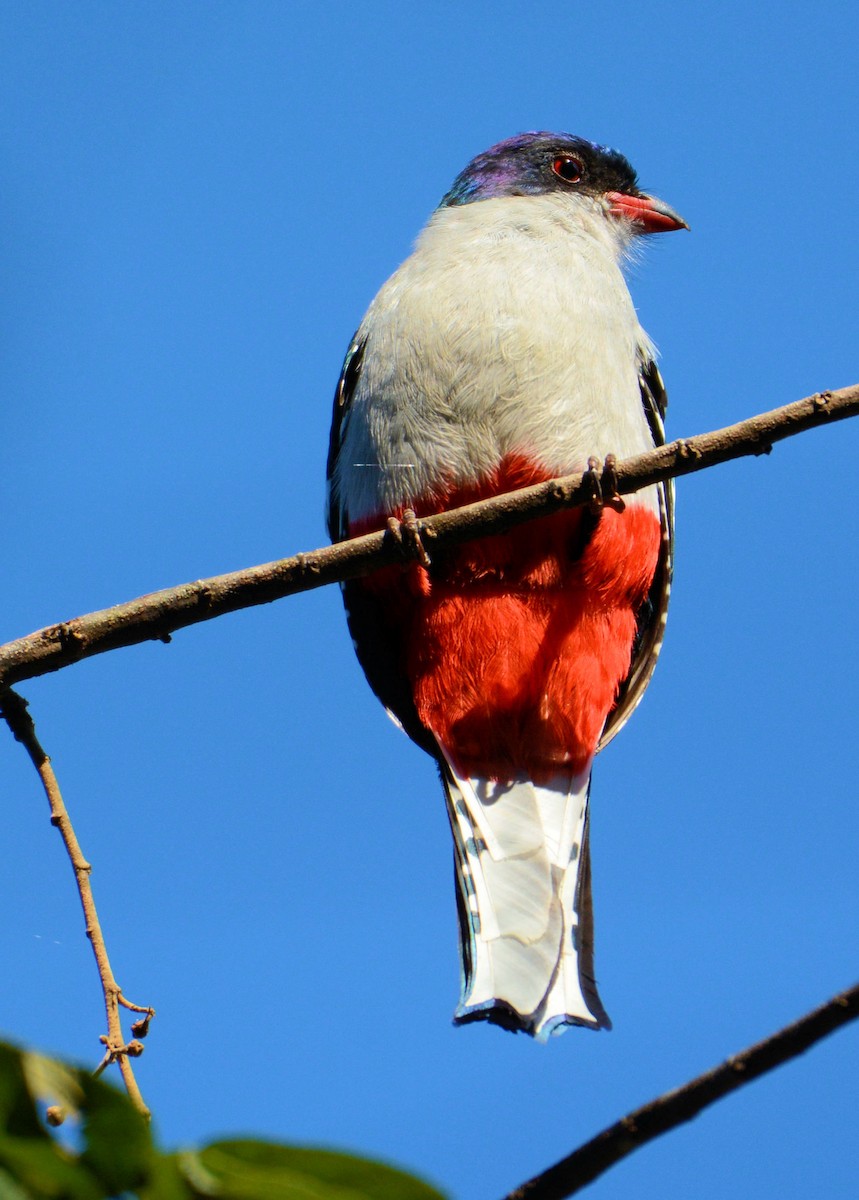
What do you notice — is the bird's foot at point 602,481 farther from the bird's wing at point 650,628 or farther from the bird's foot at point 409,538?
the bird's wing at point 650,628

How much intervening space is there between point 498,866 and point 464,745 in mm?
523

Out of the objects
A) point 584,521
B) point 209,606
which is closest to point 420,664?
point 584,521

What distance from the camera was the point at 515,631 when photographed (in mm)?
3865

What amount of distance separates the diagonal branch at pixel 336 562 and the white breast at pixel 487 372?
1.01 m

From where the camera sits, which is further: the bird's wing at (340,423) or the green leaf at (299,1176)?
the bird's wing at (340,423)

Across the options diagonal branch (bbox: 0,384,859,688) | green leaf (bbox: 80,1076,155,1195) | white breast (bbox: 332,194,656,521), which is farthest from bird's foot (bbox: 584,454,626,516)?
green leaf (bbox: 80,1076,155,1195)

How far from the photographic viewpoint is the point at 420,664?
3.98 m

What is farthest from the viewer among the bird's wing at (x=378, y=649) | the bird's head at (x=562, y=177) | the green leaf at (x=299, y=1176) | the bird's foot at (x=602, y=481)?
the bird's head at (x=562, y=177)

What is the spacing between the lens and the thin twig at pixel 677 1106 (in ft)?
3.69

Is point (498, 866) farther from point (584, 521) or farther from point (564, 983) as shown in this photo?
point (584, 521)

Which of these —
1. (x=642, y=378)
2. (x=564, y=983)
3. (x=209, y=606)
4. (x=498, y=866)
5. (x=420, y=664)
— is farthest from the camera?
(x=642, y=378)

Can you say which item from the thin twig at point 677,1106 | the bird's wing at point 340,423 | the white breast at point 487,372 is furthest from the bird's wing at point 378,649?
the thin twig at point 677,1106

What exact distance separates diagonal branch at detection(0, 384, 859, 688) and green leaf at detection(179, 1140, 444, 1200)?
157 centimetres

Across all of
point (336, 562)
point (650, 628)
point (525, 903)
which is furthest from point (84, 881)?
point (650, 628)
